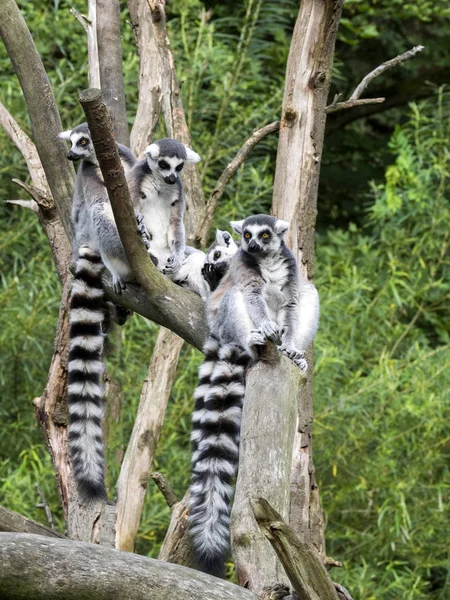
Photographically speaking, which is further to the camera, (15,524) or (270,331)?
(270,331)

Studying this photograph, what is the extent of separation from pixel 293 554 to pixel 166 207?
2.89m

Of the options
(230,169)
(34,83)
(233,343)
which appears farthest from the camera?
(230,169)

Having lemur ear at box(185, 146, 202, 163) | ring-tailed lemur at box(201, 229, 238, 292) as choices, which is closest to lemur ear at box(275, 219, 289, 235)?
ring-tailed lemur at box(201, 229, 238, 292)

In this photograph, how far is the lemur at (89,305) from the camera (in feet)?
13.6

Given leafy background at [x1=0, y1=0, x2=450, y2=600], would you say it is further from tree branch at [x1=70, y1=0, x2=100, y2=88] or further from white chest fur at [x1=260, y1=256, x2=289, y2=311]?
white chest fur at [x1=260, y1=256, x2=289, y2=311]

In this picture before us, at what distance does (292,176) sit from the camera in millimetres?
4746

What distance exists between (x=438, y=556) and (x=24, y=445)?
10.3ft

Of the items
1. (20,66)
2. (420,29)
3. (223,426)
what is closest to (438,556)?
(223,426)

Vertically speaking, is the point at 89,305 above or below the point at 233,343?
above

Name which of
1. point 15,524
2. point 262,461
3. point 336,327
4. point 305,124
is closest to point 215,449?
point 262,461

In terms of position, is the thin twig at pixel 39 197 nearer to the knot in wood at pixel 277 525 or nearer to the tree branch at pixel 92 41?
the tree branch at pixel 92 41

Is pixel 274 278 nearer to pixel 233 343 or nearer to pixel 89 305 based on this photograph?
pixel 233 343

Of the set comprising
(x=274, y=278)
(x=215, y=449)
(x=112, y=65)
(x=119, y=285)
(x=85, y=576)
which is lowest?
(x=85, y=576)

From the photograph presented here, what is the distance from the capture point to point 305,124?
482cm
